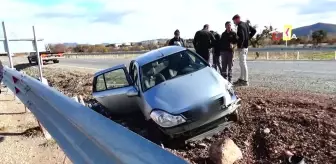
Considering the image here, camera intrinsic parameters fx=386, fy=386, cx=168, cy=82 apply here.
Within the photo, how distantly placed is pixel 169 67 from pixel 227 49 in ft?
12.6

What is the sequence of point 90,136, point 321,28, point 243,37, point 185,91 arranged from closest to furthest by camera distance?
point 90,136 < point 185,91 < point 243,37 < point 321,28

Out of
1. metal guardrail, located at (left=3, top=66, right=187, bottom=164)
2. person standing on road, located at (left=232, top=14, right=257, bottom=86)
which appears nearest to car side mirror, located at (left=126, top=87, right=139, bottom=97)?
metal guardrail, located at (left=3, top=66, right=187, bottom=164)

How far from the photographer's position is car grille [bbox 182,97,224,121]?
5.80 metres

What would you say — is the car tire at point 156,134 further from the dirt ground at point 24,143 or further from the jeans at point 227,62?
the jeans at point 227,62

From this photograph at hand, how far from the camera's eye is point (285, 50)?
24938mm

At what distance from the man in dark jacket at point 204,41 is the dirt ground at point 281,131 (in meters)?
3.33

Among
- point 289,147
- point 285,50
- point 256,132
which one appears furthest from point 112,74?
point 285,50

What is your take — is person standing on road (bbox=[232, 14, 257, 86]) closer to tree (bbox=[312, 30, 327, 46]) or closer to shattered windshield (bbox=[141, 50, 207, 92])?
shattered windshield (bbox=[141, 50, 207, 92])

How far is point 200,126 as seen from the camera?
5.90m

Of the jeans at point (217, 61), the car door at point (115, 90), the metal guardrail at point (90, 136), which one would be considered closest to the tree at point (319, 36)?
the jeans at point (217, 61)

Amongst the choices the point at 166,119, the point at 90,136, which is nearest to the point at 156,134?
the point at 166,119

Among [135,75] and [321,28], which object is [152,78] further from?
[321,28]

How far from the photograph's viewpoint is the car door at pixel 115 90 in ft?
23.5

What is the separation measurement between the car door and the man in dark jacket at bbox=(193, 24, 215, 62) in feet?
13.1
